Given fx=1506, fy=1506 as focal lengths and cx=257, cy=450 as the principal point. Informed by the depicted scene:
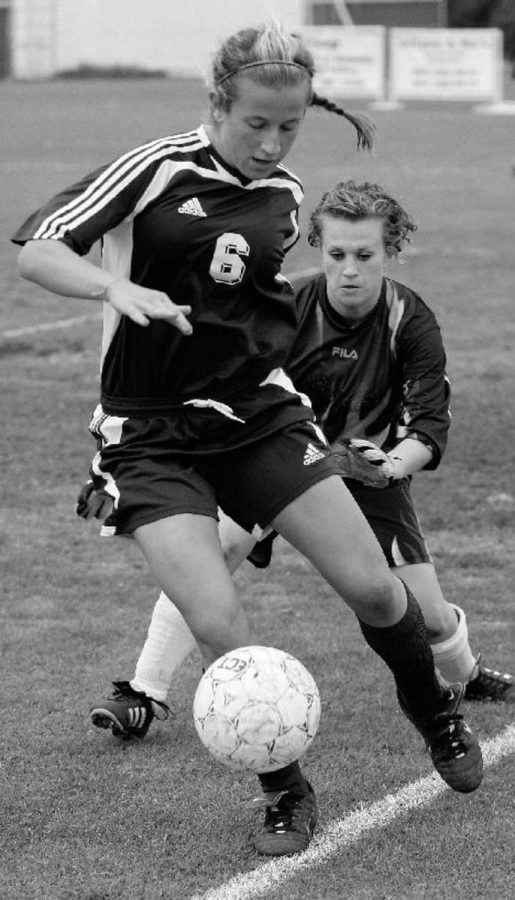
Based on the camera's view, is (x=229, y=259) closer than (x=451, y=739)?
Yes

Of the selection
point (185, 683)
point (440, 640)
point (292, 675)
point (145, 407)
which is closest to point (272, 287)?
point (145, 407)

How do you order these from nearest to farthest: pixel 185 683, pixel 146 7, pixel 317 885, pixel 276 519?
pixel 317 885 < pixel 276 519 < pixel 185 683 < pixel 146 7

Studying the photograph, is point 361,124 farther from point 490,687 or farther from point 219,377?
point 490,687

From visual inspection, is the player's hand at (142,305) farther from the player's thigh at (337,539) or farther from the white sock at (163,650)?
the white sock at (163,650)

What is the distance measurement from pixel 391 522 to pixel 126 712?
101cm

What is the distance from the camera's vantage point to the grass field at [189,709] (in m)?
3.82

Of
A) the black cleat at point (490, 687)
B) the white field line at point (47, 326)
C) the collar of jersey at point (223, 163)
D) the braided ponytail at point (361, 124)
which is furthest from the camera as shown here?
the white field line at point (47, 326)

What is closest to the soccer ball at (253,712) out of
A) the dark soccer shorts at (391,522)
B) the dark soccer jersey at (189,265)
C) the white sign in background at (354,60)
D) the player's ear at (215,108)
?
the dark soccer jersey at (189,265)

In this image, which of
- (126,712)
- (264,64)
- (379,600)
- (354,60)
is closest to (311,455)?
(379,600)

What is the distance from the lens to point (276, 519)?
397cm

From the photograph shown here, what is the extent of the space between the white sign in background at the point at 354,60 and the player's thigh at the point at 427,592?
33.1 metres

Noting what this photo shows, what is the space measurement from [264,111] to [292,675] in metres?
1.44

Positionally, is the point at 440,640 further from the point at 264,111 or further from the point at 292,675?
the point at 264,111

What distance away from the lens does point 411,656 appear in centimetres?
419
